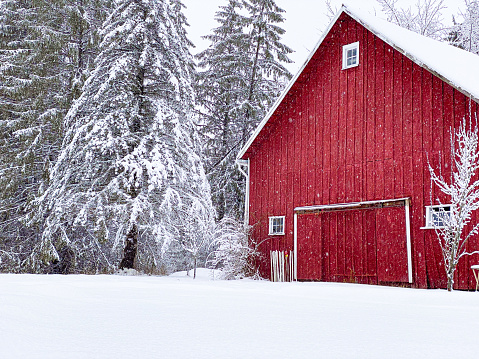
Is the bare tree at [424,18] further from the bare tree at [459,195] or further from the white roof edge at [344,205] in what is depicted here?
the bare tree at [459,195]

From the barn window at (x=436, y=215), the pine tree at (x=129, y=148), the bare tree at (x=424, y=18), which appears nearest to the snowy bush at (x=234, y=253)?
the pine tree at (x=129, y=148)

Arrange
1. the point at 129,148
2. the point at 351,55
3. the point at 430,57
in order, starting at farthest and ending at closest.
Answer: the point at 129,148 → the point at 351,55 → the point at 430,57

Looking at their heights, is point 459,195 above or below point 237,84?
below

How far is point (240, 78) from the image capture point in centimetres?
2544

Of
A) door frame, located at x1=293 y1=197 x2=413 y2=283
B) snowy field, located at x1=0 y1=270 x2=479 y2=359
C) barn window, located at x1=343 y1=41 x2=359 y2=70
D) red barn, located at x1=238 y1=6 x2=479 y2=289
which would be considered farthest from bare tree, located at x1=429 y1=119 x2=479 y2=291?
barn window, located at x1=343 y1=41 x2=359 y2=70

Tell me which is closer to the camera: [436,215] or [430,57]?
[436,215]

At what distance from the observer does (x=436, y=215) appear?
12.9 metres

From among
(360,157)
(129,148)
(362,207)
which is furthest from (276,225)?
(129,148)

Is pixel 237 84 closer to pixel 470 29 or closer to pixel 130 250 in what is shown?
pixel 130 250

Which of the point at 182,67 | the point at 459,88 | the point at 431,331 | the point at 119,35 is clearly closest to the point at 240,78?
the point at 182,67

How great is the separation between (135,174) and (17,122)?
5897mm

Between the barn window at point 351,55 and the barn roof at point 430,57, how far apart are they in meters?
0.71

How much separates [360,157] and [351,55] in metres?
2.95

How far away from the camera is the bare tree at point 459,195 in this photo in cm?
1148
